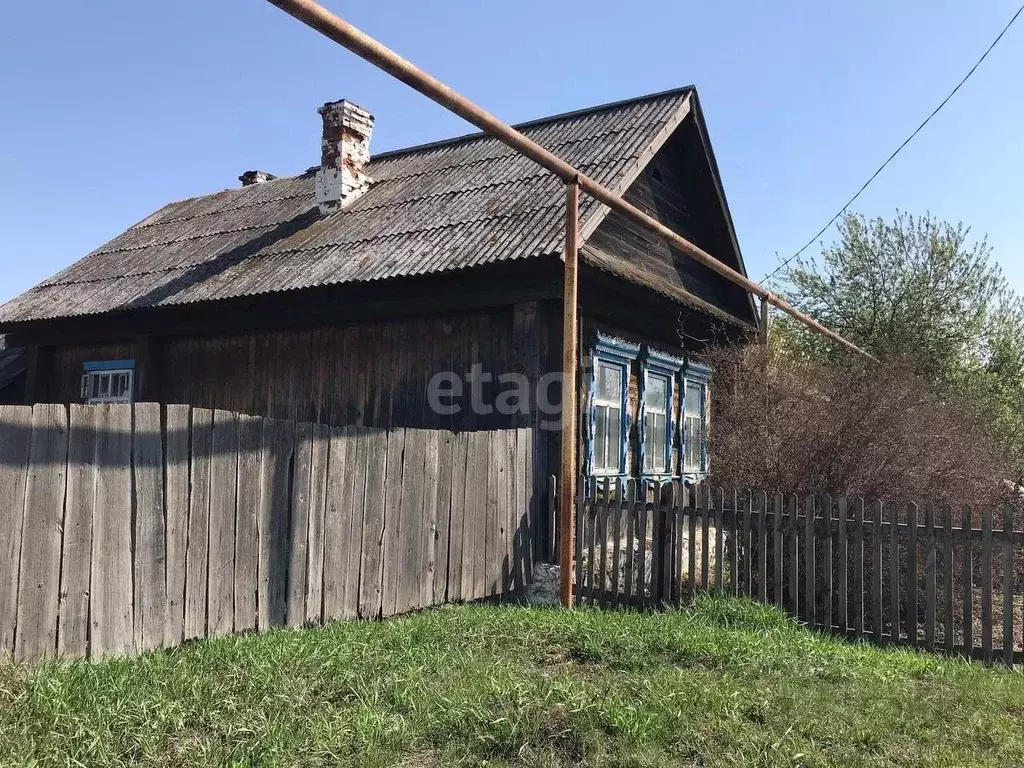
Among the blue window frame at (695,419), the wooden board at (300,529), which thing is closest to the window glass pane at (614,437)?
the blue window frame at (695,419)

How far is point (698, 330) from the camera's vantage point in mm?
12555

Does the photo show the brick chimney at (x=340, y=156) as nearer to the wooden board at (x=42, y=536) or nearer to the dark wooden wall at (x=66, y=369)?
the dark wooden wall at (x=66, y=369)

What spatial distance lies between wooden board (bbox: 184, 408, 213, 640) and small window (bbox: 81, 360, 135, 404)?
23.9ft

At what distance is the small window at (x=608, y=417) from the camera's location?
9.73 m

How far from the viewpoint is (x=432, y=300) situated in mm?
9164

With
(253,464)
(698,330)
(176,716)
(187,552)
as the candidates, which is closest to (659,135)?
(698,330)

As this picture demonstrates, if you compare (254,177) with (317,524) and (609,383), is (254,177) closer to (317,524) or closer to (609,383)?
(609,383)

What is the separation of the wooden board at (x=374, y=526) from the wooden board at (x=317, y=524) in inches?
16.6

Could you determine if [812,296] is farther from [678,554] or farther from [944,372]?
[678,554]

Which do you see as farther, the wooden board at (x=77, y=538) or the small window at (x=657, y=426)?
the small window at (x=657, y=426)

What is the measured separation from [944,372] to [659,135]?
9276mm

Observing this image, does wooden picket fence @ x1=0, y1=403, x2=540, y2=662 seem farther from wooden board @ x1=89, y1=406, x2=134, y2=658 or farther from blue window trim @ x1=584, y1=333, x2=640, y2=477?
blue window trim @ x1=584, y1=333, x2=640, y2=477

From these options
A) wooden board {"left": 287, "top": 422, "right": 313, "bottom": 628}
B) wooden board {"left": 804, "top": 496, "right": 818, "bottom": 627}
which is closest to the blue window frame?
wooden board {"left": 804, "top": 496, "right": 818, "bottom": 627}

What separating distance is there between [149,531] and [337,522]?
5.20 ft
